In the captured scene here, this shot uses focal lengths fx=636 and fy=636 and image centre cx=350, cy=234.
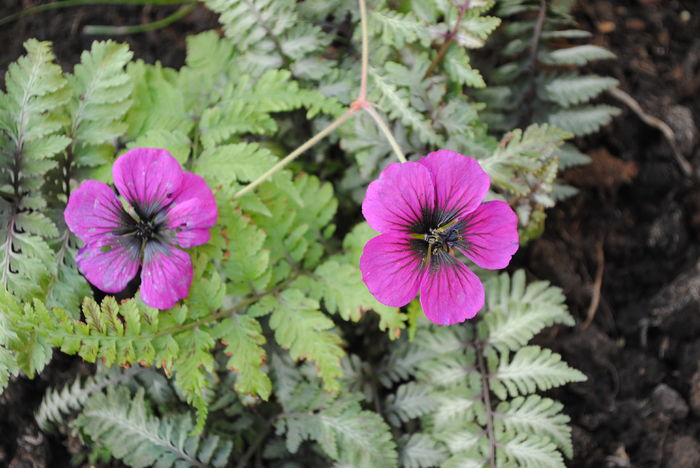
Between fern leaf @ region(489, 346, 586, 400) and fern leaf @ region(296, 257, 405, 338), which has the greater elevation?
fern leaf @ region(296, 257, 405, 338)

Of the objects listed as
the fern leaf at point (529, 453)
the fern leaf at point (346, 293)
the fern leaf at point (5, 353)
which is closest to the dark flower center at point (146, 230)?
the fern leaf at point (5, 353)

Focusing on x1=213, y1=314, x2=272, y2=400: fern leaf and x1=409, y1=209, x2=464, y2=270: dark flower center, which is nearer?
x1=409, y1=209, x2=464, y2=270: dark flower center

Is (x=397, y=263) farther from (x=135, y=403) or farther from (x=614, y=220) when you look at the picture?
(x=614, y=220)

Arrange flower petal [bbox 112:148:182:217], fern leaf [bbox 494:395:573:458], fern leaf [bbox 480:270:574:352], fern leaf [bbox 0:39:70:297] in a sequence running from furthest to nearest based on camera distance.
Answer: fern leaf [bbox 480:270:574:352]
fern leaf [bbox 494:395:573:458]
fern leaf [bbox 0:39:70:297]
flower petal [bbox 112:148:182:217]

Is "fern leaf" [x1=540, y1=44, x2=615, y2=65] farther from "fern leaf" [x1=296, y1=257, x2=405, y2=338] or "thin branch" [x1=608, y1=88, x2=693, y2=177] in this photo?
"fern leaf" [x1=296, y1=257, x2=405, y2=338]

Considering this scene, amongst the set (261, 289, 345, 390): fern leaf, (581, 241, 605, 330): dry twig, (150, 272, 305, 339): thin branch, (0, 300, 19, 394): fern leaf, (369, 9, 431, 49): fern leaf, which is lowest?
(581, 241, 605, 330): dry twig

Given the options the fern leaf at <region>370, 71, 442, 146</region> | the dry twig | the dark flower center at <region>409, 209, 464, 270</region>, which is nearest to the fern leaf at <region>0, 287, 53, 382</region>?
the dark flower center at <region>409, 209, 464, 270</region>

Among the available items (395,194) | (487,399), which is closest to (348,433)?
(487,399)

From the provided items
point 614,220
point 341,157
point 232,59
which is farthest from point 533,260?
point 232,59
